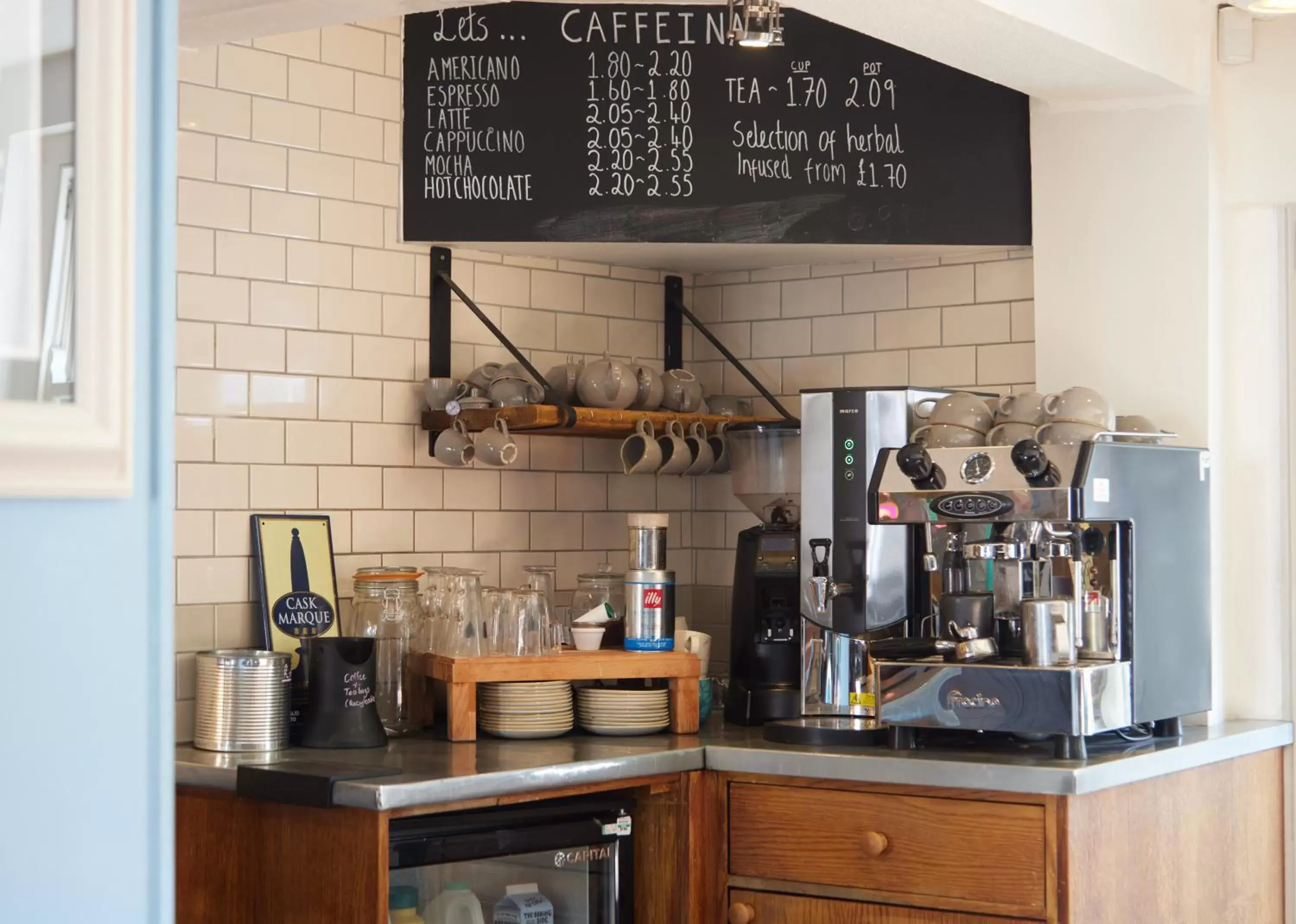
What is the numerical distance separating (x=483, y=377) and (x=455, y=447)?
0.57ft

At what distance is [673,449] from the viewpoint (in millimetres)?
3637

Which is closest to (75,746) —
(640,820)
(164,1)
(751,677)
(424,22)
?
(164,1)

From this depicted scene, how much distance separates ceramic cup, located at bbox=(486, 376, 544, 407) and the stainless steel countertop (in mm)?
756

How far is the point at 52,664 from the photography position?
88 centimetres

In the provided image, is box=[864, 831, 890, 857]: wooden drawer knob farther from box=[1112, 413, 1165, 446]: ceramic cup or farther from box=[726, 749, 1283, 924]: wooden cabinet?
box=[1112, 413, 1165, 446]: ceramic cup

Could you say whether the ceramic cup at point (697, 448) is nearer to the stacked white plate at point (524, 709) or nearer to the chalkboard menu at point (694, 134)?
the chalkboard menu at point (694, 134)

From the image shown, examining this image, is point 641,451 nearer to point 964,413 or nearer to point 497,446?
point 497,446

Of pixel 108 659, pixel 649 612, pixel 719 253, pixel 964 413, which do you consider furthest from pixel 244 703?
pixel 108 659

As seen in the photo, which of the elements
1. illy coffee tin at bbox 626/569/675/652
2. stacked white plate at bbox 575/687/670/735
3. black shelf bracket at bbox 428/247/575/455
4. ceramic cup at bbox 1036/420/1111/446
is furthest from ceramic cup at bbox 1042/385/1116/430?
black shelf bracket at bbox 428/247/575/455

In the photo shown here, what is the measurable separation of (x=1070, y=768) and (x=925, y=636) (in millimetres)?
454

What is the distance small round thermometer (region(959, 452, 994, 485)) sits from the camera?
2793 millimetres

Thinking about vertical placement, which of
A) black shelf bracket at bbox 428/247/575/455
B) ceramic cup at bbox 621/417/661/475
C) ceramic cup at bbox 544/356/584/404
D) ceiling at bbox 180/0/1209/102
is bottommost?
ceramic cup at bbox 621/417/661/475

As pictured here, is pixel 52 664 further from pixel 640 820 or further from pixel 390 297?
pixel 390 297

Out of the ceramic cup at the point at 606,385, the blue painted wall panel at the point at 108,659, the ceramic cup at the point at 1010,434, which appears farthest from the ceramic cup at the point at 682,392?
the blue painted wall panel at the point at 108,659
